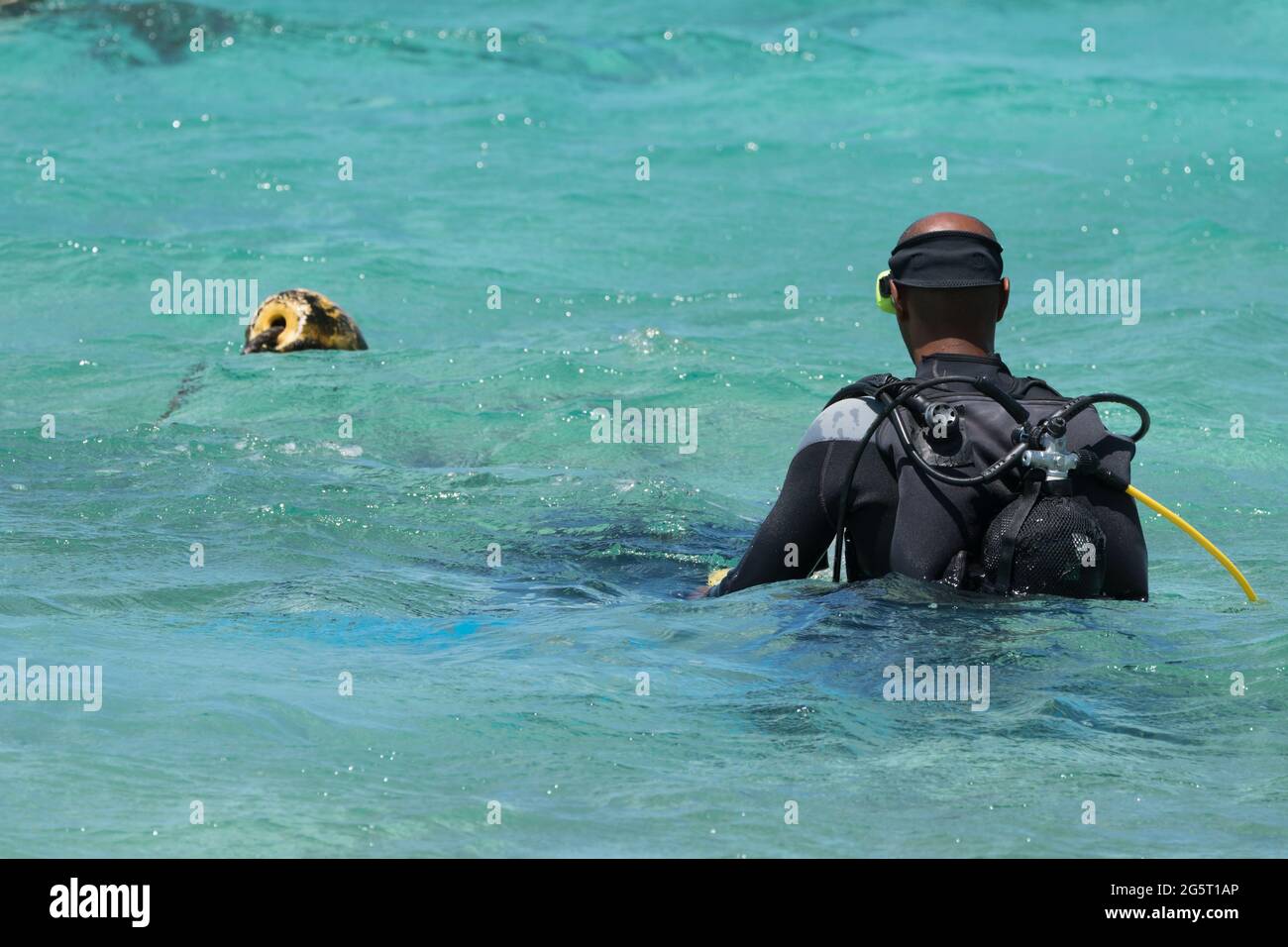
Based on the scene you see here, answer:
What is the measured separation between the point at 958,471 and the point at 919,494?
0.43ft

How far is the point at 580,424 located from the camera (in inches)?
343

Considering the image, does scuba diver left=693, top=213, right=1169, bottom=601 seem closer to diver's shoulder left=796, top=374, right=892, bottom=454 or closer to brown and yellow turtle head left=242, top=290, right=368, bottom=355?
diver's shoulder left=796, top=374, right=892, bottom=454

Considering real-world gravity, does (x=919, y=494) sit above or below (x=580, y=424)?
below

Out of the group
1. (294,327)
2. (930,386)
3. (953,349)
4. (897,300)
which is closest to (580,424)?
(294,327)

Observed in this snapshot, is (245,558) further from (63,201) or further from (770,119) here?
(770,119)

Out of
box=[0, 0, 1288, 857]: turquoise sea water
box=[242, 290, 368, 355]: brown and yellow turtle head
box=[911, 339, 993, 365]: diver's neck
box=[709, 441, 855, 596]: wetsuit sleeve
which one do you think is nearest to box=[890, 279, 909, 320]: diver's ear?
Answer: box=[911, 339, 993, 365]: diver's neck

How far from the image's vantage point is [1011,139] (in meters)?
16.7

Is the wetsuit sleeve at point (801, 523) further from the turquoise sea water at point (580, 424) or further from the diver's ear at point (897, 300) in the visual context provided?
the diver's ear at point (897, 300)

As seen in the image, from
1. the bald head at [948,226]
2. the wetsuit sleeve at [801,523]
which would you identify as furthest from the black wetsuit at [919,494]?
the bald head at [948,226]

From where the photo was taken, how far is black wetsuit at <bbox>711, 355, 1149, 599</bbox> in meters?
4.42

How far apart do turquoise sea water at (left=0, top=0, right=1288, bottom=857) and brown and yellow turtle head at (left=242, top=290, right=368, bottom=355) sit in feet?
0.82

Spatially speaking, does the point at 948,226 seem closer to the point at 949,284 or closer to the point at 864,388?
the point at 949,284
